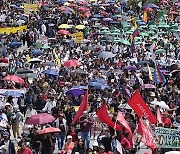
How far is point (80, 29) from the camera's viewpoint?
36938 mm

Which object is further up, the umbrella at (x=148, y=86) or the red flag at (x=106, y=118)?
the red flag at (x=106, y=118)

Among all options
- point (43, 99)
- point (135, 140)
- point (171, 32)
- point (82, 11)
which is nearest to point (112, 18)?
point (82, 11)

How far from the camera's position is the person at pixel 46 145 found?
13297mm

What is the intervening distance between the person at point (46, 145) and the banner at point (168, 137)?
8.53 feet

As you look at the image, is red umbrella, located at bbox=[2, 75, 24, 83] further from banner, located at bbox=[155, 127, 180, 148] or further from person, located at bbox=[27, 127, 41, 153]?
banner, located at bbox=[155, 127, 180, 148]

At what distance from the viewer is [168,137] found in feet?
39.2

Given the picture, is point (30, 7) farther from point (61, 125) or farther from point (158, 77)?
point (61, 125)

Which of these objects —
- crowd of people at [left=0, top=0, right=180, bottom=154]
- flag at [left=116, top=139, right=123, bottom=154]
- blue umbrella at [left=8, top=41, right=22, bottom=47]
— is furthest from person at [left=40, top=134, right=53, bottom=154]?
blue umbrella at [left=8, top=41, right=22, bottom=47]

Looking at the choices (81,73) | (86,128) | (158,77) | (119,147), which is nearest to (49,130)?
(86,128)

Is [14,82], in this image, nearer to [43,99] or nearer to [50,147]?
[43,99]

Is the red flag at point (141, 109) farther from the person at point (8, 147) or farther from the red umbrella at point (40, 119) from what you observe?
the person at point (8, 147)

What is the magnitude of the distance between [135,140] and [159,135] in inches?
89.5

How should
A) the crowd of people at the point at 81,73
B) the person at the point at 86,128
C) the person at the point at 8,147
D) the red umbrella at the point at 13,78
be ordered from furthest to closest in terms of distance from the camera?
the red umbrella at the point at 13,78
the person at the point at 86,128
the crowd of people at the point at 81,73
the person at the point at 8,147

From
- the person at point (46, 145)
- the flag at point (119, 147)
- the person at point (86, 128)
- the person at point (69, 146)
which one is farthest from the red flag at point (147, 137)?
the person at point (46, 145)
